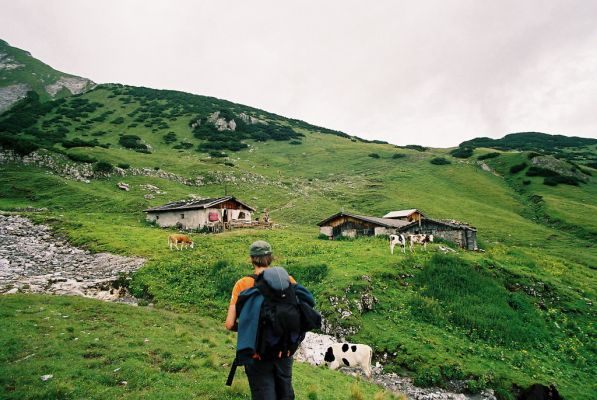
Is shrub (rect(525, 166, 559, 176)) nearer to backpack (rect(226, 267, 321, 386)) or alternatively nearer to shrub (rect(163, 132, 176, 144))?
shrub (rect(163, 132, 176, 144))

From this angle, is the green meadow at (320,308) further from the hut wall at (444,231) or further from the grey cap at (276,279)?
the hut wall at (444,231)

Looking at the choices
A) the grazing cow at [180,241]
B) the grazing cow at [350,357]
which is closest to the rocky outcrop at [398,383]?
the grazing cow at [350,357]

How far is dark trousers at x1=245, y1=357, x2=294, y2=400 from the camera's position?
16.3 ft

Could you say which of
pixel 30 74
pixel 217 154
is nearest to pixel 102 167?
pixel 217 154

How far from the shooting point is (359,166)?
9300 cm

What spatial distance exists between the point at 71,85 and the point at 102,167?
134 metres

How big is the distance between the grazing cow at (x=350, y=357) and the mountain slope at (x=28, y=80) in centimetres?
15409

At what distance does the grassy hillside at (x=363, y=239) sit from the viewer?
17.8 metres

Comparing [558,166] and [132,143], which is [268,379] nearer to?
[132,143]

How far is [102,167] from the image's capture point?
2346 inches

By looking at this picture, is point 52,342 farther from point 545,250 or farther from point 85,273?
point 545,250

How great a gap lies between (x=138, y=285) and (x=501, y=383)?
19.3 metres

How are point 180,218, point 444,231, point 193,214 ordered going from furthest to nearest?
point 180,218 < point 193,214 < point 444,231

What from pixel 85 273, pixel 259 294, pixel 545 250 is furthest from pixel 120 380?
pixel 545 250
